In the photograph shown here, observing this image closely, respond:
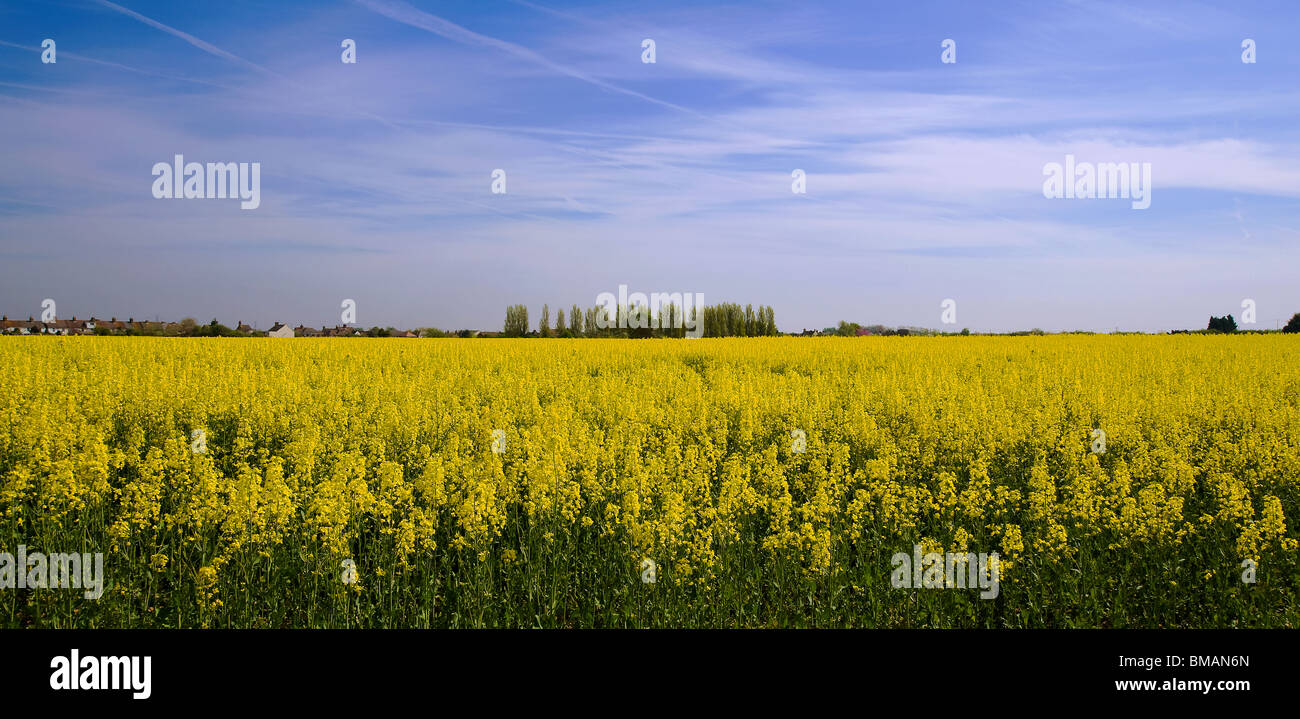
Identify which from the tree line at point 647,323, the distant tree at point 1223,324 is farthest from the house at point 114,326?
the distant tree at point 1223,324

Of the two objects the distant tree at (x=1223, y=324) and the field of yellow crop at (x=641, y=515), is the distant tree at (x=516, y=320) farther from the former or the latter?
the distant tree at (x=1223, y=324)

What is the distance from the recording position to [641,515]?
307 inches

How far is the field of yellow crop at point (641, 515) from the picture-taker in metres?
6.66

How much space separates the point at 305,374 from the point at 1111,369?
23662mm

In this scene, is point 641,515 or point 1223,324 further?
point 1223,324

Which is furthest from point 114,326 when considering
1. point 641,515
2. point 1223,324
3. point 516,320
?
point 1223,324

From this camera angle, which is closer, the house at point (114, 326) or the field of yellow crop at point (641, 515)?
the field of yellow crop at point (641, 515)

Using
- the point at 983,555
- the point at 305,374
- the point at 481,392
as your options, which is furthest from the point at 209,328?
the point at 983,555

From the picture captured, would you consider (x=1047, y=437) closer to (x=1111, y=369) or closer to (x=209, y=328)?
(x=1111, y=369)

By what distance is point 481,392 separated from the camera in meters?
17.0

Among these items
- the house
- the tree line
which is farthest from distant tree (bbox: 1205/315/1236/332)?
the house

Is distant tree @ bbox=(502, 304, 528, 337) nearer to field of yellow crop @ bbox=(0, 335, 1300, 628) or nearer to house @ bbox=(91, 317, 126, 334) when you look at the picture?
house @ bbox=(91, 317, 126, 334)

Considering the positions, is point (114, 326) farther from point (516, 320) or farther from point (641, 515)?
point (641, 515)
